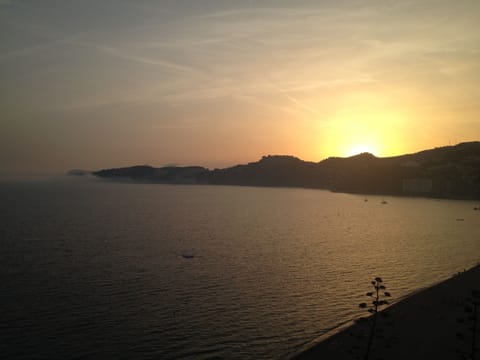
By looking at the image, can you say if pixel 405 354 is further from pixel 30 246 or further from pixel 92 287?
pixel 30 246

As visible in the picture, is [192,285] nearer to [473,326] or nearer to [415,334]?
[415,334]

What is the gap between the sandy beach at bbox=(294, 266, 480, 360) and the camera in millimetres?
24047

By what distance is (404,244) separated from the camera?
7131cm

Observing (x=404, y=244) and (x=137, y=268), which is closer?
(x=137, y=268)

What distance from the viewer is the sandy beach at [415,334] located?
24047 millimetres

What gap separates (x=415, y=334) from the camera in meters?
27.1

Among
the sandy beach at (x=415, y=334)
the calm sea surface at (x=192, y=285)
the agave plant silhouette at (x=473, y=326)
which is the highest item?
the agave plant silhouette at (x=473, y=326)

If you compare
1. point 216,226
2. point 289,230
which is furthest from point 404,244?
point 216,226

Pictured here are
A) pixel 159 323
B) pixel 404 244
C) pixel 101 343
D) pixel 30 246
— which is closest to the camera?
pixel 101 343

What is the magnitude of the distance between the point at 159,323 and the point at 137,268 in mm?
18558

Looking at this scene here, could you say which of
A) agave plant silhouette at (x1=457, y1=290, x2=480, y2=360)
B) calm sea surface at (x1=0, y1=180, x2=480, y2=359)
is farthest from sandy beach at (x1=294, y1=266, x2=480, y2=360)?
calm sea surface at (x1=0, y1=180, x2=480, y2=359)

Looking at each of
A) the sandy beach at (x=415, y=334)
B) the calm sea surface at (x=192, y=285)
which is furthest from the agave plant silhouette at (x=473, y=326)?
the calm sea surface at (x=192, y=285)

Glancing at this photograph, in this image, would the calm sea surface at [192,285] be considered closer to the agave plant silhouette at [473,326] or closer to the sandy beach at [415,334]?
the sandy beach at [415,334]

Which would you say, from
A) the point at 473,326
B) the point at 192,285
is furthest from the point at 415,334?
the point at 192,285
